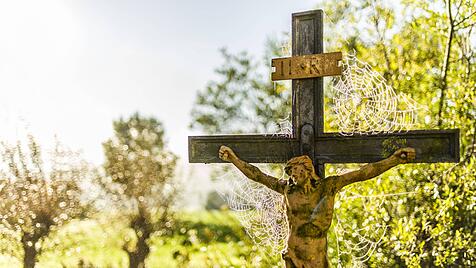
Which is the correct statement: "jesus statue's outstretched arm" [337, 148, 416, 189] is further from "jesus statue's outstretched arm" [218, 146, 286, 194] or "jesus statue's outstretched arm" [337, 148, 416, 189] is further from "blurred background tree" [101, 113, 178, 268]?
"blurred background tree" [101, 113, 178, 268]

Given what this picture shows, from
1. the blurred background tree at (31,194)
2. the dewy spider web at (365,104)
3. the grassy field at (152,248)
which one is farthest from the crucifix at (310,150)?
the blurred background tree at (31,194)

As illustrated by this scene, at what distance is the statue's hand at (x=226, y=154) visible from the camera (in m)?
2.45

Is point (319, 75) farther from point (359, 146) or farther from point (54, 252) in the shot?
point (54, 252)

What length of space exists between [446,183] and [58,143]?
7.92 ft

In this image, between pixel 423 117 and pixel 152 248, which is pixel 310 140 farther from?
pixel 152 248

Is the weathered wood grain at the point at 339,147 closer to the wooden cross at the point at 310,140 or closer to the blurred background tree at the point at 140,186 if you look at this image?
A: the wooden cross at the point at 310,140

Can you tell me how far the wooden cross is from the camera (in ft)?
7.41

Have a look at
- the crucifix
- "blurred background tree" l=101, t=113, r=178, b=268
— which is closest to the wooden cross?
the crucifix

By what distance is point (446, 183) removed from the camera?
3.65 meters

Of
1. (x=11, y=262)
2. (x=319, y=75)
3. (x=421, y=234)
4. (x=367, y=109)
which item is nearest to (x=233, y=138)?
(x=319, y=75)

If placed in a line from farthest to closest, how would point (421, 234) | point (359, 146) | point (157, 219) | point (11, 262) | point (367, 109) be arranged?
point (157, 219), point (11, 262), point (421, 234), point (367, 109), point (359, 146)

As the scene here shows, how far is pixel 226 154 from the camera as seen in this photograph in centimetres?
246

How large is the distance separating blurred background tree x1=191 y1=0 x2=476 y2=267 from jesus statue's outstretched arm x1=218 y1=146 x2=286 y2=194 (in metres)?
1.03

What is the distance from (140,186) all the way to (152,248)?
47 centimetres
